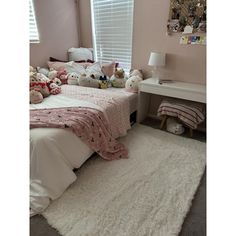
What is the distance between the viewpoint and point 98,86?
2.90m

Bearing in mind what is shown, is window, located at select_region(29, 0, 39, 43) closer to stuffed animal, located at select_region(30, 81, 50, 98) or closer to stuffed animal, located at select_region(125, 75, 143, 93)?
stuffed animal, located at select_region(30, 81, 50, 98)

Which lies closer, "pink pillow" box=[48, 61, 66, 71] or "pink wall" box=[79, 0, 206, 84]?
"pink wall" box=[79, 0, 206, 84]

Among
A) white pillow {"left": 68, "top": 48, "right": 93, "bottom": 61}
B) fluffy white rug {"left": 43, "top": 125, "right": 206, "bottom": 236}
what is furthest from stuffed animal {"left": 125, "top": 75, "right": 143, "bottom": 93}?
white pillow {"left": 68, "top": 48, "right": 93, "bottom": 61}

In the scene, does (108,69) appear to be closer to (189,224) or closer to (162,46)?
(162,46)

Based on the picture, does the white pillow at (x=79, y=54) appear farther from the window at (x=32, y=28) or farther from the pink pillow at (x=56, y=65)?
the window at (x=32, y=28)

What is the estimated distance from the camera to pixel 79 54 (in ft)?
11.6

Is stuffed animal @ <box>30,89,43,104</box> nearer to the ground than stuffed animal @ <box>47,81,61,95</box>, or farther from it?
nearer to the ground

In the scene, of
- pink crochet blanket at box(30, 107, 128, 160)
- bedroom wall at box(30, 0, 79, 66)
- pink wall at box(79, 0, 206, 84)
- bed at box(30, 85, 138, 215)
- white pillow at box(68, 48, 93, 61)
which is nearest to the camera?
bed at box(30, 85, 138, 215)

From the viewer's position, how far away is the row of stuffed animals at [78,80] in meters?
2.58

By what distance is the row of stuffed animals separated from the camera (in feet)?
8.45

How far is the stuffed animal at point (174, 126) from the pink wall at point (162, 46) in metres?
0.61

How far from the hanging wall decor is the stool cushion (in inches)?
37.2

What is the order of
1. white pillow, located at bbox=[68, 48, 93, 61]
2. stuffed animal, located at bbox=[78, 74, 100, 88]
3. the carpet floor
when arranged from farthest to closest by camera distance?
white pillow, located at bbox=[68, 48, 93, 61] → stuffed animal, located at bbox=[78, 74, 100, 88] → the carpet floor

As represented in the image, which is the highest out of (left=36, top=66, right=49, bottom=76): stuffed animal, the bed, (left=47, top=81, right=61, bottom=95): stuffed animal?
(left=36, top=66, right=49, bottom=76): stuffed animal
